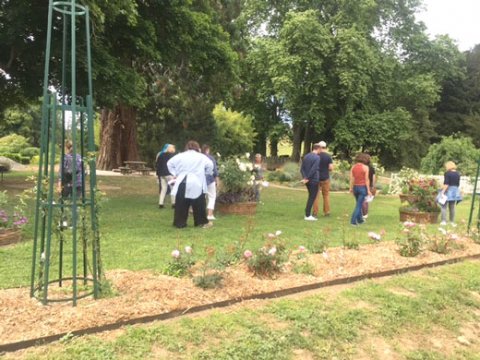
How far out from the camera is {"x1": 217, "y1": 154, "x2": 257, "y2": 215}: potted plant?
37.8 ft

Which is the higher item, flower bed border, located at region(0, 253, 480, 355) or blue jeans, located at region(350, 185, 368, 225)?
blue jeans, located at region(350, 185, 368, 225)

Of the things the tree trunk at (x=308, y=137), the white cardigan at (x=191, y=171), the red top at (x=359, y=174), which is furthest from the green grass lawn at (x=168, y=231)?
the tree trunk at (x=308, y=137)

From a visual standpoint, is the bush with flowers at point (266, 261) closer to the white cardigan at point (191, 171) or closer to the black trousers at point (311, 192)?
the white cardigan at point (191, 171)

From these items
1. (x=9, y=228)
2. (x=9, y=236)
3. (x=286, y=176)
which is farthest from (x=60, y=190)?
(x=286, y=176)

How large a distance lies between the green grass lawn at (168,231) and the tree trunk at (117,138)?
35.8 ft

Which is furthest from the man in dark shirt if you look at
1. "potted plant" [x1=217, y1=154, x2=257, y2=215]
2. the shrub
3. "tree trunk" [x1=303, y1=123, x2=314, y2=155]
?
"tree trunk" [x1=303, y1=123, x2=314, y2=155]

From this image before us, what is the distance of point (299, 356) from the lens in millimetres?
4188

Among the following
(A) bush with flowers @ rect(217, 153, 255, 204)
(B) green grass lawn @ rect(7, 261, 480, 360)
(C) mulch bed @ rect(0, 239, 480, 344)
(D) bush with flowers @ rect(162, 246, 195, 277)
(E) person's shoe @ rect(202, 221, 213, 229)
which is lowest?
(B) green grass lawn @ rect(7, 261, 480, 360)

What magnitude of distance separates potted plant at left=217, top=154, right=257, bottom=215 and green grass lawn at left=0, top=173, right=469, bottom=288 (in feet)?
1.47

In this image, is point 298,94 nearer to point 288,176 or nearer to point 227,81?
point 288,176

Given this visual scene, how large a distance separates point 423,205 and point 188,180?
245 inches

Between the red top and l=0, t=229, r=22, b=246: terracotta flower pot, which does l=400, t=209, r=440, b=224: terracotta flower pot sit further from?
l=0, t=229, r=22, b=246: terracotta flower pot

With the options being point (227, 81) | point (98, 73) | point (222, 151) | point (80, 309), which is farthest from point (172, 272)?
point (222, 151)

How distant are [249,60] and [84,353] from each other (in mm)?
33853
